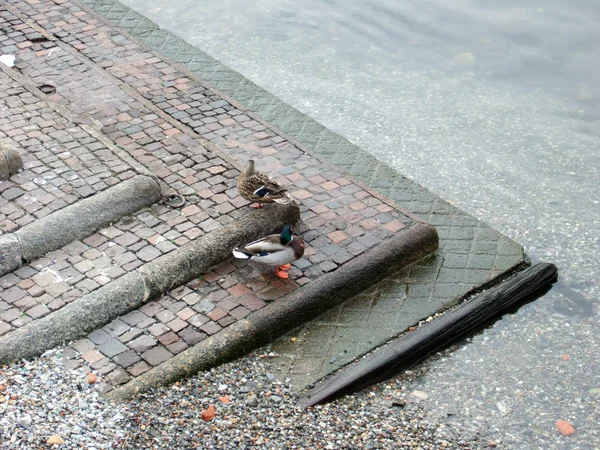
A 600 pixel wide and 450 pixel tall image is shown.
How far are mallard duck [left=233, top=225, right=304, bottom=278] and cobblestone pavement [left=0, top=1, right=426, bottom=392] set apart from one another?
1.16ft

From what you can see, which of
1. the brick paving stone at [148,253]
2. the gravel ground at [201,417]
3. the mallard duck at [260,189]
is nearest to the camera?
the gravel ground at [201,417]

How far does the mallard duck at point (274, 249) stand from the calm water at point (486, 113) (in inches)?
70.0

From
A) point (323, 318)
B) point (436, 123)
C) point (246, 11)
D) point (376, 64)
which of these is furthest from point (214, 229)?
point (246, 11)

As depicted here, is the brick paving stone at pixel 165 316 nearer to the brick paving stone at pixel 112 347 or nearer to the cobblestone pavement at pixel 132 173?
the cobblestone pavement at pixel 132 173

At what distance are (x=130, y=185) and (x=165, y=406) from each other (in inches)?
114

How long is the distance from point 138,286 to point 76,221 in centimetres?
115

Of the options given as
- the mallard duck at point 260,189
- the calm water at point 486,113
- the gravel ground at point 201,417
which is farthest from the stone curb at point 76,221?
the calm water at point 486,113

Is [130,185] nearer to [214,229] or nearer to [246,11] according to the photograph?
[214,229]

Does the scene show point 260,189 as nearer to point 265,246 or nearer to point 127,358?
point 265,246

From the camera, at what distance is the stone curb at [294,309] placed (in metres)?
7.46

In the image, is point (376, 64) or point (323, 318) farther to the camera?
point (376, 64)

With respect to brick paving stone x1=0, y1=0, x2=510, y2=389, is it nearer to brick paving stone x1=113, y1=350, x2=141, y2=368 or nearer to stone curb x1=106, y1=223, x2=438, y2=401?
brick paving stone x1=113, y1=350, x2=141, y2=368

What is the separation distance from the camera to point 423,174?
37.2 ft

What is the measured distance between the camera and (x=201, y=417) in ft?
23.3
